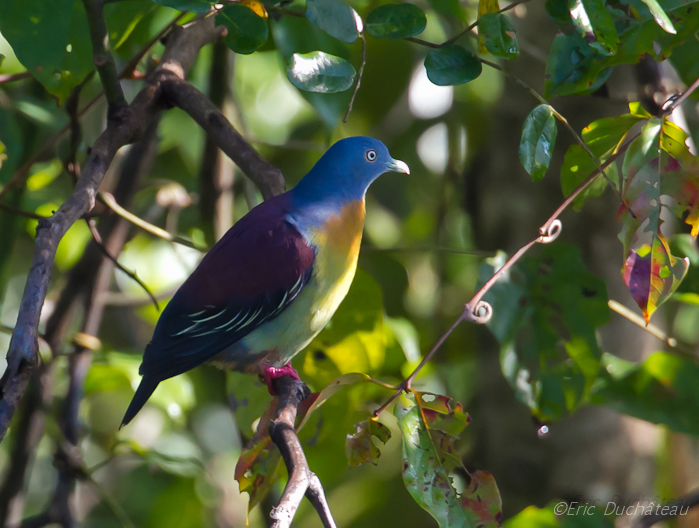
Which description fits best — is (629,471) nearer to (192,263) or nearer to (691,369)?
(691,369)

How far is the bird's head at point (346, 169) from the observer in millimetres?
1990

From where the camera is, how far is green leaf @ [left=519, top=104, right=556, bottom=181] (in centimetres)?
130

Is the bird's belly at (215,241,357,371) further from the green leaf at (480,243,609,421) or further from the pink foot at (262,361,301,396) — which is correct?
the green leaf at (480,243,609,421)

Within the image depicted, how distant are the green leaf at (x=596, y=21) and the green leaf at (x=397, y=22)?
1.01 ft

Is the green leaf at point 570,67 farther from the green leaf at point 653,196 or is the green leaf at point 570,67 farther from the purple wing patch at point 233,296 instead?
the purple wing patch at point 233,296

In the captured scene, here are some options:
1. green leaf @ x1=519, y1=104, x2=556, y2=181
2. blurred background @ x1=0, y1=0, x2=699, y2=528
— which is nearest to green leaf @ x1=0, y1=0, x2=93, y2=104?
blurred background @ x1=0, y1=0, x2=699, y2=528

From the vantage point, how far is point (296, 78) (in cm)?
129

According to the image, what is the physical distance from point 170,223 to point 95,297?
16.2 inches

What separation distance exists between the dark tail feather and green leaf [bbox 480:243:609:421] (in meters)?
0.89

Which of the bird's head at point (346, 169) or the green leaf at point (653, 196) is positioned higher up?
the green leaf at point (653, 196)

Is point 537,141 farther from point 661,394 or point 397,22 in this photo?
point 661,394

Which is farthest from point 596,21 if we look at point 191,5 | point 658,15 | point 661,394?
point 661,394

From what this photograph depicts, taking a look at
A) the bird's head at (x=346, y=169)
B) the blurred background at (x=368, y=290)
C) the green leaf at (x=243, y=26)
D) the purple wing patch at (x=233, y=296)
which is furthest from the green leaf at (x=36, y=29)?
the bird's head at (x=346, y=169)

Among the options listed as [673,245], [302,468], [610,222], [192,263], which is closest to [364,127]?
[192,263]
